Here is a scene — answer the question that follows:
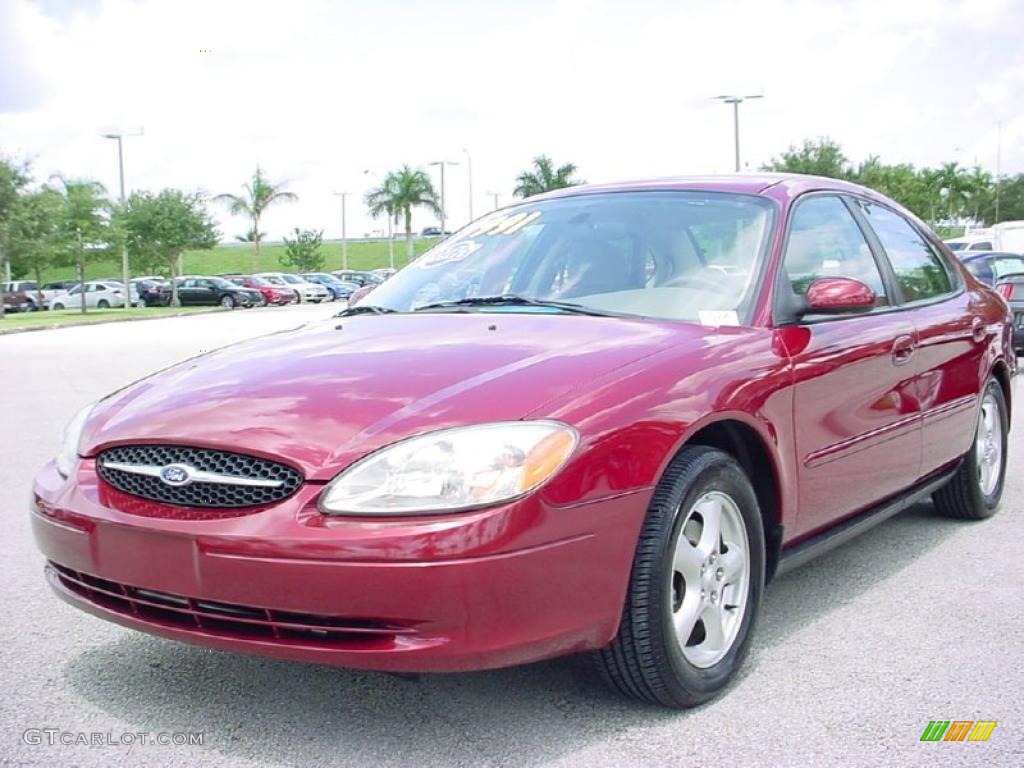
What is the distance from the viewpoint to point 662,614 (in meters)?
3.01

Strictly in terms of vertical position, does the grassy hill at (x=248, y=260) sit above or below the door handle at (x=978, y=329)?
above

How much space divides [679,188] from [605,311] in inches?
32.0

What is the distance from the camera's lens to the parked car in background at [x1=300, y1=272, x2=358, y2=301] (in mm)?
58031

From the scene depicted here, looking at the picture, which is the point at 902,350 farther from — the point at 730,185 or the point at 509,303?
the point at 509,303

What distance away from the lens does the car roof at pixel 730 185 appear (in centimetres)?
430

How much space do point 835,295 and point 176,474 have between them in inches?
84.0

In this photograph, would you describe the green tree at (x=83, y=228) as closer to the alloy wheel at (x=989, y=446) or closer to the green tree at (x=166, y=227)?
the green tree at (x=166, y=227)

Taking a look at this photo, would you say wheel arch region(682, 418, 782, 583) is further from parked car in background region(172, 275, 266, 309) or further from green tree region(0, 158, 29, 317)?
parked car in background region(172, 275, 266, 309)

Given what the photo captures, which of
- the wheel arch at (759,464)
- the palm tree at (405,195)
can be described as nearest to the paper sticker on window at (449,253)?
the wheel arch at (759,464)

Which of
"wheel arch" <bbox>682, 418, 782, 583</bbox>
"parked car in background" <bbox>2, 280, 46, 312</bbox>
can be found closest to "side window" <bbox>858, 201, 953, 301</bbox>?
"wheel arch" <bbox>682, 418, 782, 583</bbox>

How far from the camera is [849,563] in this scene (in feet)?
15.8

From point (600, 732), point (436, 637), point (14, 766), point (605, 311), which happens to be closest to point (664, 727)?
point (600, 732)

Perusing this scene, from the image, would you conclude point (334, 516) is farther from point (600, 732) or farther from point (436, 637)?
point (600, 732)

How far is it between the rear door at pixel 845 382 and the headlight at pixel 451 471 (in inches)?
48.5
